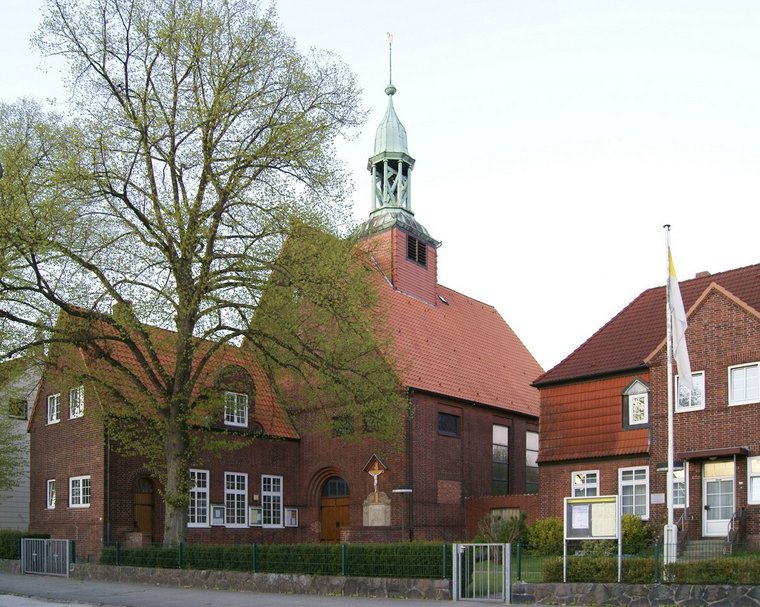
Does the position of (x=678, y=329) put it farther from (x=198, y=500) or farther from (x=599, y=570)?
(x=198, y=500)

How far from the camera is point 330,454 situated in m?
37.6

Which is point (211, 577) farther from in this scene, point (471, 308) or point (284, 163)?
point (471, 308)

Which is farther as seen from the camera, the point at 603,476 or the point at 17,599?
the point at 603,476

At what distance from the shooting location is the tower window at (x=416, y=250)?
43.1m

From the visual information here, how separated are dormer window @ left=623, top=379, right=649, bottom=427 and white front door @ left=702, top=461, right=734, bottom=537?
11.8 feet

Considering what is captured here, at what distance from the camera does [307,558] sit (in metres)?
22.9

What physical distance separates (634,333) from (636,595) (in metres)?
16.1

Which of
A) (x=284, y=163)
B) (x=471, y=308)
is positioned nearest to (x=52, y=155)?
(x=284, y=163)

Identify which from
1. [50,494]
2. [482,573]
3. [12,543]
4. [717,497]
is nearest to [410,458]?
[717,497]

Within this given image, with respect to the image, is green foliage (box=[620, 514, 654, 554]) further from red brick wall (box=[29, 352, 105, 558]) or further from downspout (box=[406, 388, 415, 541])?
red brick wall (box=[29, 352, 105, 558])

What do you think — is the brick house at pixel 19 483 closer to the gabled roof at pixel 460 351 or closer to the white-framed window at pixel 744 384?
the gabled roof at pixel 460 351

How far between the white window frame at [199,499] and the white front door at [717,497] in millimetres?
17499

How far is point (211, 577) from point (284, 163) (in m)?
11.5

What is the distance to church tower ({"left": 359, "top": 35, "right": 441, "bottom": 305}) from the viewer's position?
4222 cm
